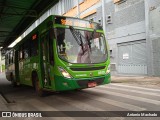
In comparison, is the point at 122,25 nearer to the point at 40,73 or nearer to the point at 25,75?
the point at 25,75

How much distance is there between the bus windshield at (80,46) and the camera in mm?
7383

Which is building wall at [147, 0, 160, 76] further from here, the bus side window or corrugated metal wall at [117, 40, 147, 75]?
the bus side window

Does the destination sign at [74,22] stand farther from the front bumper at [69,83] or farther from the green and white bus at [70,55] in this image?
the front bumper at [69,83]

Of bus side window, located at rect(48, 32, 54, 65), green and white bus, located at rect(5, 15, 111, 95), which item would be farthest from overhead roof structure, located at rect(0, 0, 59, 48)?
bus side window, located at rect(48, 32, 54, 65)

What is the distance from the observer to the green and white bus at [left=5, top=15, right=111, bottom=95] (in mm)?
7211

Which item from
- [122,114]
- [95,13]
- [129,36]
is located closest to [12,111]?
[122,114]

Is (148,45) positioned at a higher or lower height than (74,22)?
lower

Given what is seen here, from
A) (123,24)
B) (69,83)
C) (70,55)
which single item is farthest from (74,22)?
(123,24)

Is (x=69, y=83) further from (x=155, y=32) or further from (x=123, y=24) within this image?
(x=123, y=24)

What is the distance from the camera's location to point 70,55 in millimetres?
7398

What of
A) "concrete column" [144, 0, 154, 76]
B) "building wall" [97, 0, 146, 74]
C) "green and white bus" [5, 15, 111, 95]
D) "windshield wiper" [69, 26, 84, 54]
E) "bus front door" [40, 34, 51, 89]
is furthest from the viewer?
"building wall" [97, 0, 146, 74]

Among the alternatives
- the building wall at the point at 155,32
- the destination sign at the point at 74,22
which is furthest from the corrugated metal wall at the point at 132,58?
the destination sign at the point at 74,22

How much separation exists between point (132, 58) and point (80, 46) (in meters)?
10.4

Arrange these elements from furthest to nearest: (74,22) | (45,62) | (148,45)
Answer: (148,45) → (45,62) → (74,22)
